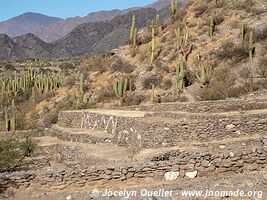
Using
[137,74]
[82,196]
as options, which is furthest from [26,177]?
[137,74]

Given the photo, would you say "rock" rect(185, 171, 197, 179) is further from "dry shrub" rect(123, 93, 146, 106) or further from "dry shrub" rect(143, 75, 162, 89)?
"dry shrub" rect(143, 75, 162, 89)

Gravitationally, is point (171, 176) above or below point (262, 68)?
below

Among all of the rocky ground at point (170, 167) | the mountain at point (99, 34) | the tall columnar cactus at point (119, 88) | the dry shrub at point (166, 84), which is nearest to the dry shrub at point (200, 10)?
the dry shrub at point (166, 84)

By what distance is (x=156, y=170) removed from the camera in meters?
10.6

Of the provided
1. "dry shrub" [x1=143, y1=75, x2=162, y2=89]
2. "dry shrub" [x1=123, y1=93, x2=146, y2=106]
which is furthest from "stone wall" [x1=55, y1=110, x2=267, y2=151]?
"dry shrub" [x1=143, y1=75, x2=162, y2=89]

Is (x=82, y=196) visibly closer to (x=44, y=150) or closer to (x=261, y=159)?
(x=261, y=159)

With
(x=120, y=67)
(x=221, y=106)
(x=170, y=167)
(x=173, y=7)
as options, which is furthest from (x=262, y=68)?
(x=170, y=167)

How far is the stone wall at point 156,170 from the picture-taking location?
34.0ft

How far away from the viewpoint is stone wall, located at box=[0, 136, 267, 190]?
10352mm

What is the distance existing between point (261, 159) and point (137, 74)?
26.4 m

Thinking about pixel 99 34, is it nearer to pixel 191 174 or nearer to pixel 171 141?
pixel 171 141

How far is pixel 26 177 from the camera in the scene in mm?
11141

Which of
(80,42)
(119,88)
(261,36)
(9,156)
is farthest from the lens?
(80,42)

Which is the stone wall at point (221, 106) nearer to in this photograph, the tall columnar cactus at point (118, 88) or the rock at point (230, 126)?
the rock at point (230, 126)
